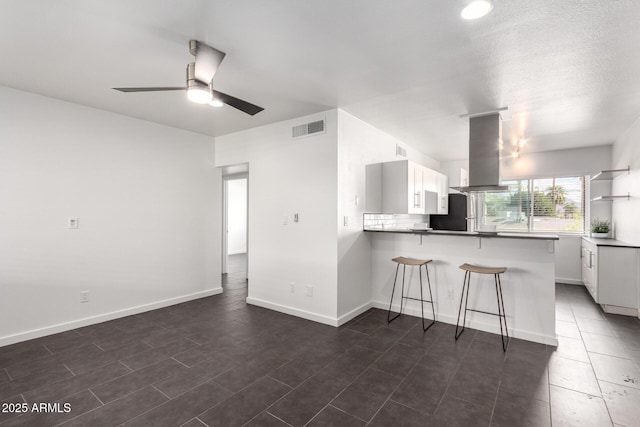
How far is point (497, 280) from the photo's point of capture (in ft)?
11.5

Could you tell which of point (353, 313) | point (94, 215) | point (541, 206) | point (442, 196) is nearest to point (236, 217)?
point (94, 215)

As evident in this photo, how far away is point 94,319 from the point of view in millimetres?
3818

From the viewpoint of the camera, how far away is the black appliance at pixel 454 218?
6.41 m

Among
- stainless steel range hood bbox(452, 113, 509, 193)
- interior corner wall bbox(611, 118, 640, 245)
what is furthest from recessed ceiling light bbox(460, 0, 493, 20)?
interior corner wall bbox(611, 118, 640, 245)

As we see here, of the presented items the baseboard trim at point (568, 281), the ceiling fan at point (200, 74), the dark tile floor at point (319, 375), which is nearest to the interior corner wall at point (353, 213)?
the dark tile floor at point (319, 375)

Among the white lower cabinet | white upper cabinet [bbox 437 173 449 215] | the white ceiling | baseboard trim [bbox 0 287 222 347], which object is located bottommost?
baseboard trim [bbox 0 287 222 347]

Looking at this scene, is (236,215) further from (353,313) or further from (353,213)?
(353,313)

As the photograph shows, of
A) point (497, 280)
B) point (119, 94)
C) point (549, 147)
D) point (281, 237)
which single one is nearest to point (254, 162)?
point (281, 237)

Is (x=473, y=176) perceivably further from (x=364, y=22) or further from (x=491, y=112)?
(x=364, y=22)

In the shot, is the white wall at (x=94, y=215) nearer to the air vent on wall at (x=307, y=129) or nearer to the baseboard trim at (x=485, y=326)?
the air vent on wall at (x=307, y=129)

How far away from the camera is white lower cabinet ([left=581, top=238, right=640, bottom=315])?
4.07 meters

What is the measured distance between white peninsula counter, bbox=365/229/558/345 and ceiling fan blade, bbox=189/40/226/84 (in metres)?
2.87

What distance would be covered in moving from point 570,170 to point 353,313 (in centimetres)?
535

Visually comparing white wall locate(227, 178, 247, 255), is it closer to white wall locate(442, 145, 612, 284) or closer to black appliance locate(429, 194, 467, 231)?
black appliance locate(429, 194, 467, 231)
